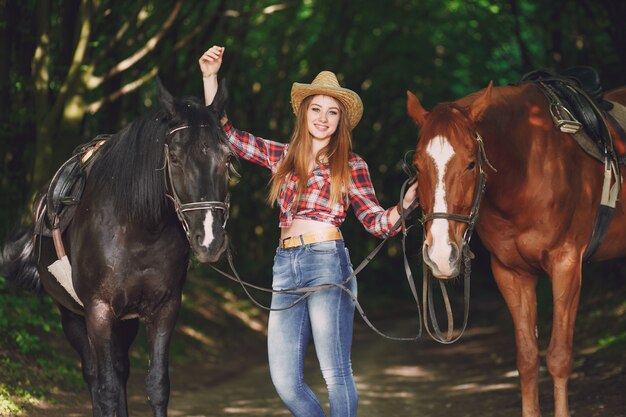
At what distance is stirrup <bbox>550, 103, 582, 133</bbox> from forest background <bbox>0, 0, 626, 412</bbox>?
527cm

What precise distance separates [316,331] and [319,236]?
52 cm

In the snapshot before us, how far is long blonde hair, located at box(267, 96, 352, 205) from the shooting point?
5.22 meters

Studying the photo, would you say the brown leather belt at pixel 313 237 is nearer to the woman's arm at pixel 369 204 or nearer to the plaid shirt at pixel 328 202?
the plaid shirt at pixel 328 202

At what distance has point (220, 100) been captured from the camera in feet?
18.5

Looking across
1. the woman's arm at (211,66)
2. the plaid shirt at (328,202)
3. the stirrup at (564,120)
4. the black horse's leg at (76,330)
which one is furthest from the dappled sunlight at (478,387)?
the woman's arm at (211,66)

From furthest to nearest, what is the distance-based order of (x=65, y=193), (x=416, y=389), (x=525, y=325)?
(x=416, y=389) < (x=525, y=325) < (x=65, y=193)

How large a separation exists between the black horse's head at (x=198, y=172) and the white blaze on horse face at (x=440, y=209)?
1144mm

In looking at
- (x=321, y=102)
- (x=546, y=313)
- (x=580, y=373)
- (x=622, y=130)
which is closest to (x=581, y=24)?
(x=546, y=313)

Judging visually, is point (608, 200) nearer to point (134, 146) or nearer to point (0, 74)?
point (134, 146)

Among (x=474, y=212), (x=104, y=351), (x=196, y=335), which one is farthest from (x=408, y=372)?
(x=474, y=212)

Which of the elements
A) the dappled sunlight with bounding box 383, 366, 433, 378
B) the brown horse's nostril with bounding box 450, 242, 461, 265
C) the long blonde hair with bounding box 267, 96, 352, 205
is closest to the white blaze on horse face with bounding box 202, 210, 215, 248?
the long blonde hair with bounding box 267, 96, 352, 205

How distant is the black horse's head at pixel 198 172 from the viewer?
5113 mm

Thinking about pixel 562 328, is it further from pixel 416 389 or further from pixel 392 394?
pixel 416 389

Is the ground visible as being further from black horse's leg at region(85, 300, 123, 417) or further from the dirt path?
black horse's leg at region(85, 300, 123, 417)
